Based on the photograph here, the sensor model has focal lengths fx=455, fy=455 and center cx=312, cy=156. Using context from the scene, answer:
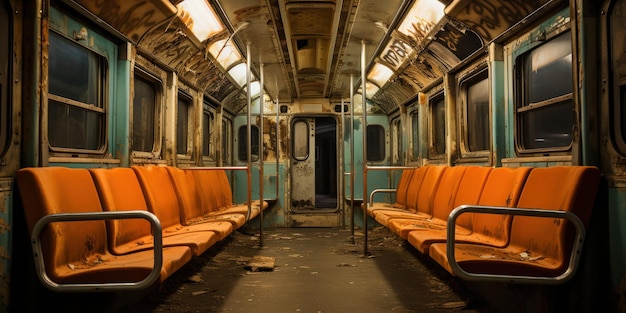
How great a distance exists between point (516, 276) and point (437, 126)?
4680 millimetres

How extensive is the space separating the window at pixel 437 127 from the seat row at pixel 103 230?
12.5 ft

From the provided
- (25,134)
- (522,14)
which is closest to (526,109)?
(522,14)

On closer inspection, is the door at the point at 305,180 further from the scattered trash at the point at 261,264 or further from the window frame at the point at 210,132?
A: the scattered trash at the point at 261,264

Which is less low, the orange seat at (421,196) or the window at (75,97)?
the window at (75,97)

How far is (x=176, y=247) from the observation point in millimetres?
3297

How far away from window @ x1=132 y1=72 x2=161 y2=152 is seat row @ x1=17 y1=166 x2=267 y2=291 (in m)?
0.71

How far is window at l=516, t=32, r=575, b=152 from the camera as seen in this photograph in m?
3.58

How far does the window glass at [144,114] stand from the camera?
493 cm

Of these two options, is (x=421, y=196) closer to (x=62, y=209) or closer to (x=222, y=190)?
(x=222, y=190)

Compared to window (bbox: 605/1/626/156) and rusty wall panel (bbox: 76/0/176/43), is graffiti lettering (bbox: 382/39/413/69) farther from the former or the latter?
window (bbox: 605/1/626/156)

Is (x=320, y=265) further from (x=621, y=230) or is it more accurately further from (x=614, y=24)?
(x=614, y=24)

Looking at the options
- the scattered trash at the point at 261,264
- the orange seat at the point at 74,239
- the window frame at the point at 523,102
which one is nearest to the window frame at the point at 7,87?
the orange seat at the point at 74,239

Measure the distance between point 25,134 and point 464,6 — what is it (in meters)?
3.71

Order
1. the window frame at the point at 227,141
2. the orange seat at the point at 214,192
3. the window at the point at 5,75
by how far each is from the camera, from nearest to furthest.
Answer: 1. the window at the point at 5,75
2. the orange seat at the point at 214,192
3. the window frame at the point at 227,141
